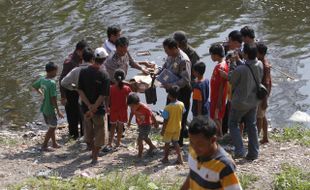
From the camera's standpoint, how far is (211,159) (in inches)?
186

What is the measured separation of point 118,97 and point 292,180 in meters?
3.10

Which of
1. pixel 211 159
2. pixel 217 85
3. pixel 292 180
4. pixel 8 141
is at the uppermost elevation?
pixel 211 159

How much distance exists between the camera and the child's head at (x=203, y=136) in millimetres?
4664

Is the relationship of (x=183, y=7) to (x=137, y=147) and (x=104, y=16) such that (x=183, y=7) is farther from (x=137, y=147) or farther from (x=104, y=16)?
(x=137, y=147)

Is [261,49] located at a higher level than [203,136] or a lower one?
lower

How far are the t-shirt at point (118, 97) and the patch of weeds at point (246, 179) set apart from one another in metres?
2.37

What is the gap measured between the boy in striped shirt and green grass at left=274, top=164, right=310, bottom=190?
3.02 meters

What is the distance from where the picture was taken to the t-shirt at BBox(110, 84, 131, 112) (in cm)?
911

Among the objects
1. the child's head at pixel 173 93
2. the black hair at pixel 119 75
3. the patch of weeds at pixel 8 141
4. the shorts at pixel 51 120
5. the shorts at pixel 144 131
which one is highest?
the black hair at pixel 119 75

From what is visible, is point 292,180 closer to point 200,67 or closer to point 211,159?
point 200,67

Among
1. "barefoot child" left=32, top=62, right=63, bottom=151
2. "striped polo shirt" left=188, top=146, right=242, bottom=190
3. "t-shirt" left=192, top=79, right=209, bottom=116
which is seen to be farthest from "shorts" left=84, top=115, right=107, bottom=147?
"striped polo shirt" left=188, top=146, right=242, bottom=190

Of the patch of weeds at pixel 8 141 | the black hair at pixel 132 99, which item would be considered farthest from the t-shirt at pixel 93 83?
the patch of weeds at pixel 8 141

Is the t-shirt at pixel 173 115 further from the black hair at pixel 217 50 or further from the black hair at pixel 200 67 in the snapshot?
the black hair at pixel 217 50

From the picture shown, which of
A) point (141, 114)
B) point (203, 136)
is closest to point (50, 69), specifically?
point (141, 114)
